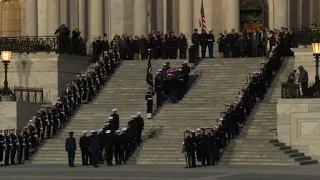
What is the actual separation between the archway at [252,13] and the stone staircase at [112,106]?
1049 centimetres

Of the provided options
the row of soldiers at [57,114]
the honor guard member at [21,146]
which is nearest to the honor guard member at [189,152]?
the honor guard member at [21,146]

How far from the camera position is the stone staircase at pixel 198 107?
52656 mm

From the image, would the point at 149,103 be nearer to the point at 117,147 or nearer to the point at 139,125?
the point at 139,125

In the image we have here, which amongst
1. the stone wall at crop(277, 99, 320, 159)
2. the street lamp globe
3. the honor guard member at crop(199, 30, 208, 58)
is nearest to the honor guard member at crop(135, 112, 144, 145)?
the stone wall at crop(277, 99, 320, 159)

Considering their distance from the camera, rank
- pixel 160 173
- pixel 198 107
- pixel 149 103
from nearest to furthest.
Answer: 1. pixel 160 173
2. pixel 149 103
3. pixel 198 107

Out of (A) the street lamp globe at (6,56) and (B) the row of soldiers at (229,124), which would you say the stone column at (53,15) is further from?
(B) the row of soldiers at (229,124)

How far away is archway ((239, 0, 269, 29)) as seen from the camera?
72.2 m

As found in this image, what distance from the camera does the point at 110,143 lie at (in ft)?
170

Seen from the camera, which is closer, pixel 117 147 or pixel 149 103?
pixel 117 147

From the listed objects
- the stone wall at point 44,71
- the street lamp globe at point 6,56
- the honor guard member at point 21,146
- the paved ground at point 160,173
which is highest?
the street lamp globe at point 6,56

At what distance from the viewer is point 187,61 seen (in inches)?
2440

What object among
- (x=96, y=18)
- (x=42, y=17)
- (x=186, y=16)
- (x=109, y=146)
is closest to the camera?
(x=109, y=146)

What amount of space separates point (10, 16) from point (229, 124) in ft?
90.7

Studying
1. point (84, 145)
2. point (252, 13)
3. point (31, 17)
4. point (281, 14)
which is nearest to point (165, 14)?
point (252, 13)
